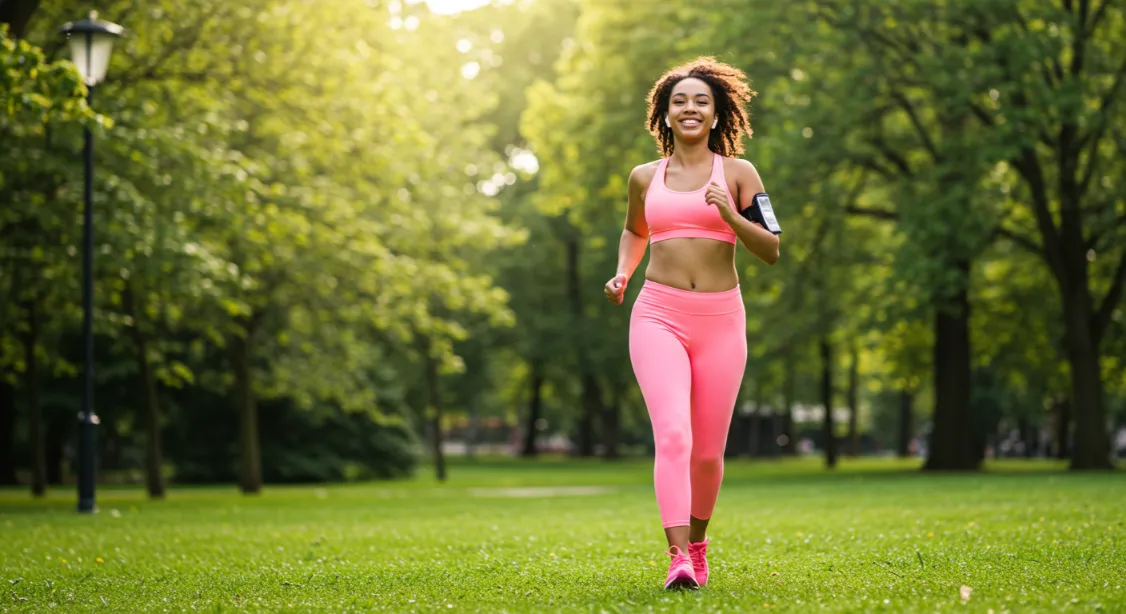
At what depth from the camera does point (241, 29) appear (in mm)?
18375

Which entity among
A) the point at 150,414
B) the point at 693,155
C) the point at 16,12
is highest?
the point at 16,12

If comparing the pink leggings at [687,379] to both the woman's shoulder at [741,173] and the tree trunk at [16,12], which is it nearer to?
the woman's shoulder at [741,173]

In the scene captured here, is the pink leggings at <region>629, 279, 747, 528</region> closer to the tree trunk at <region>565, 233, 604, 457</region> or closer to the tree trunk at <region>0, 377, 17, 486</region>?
the tree trunk at <region>0, 377, 17, 486</region>

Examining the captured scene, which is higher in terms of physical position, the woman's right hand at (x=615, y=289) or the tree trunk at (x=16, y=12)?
the tree trunk at (x=16, y=12)

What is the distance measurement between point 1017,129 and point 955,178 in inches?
60.3

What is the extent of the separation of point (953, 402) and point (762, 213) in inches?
895

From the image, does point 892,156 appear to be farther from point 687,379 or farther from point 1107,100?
point 687,379

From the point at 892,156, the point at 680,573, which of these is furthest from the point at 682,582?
the point at 892,156

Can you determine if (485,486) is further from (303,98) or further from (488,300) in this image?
(303,98)

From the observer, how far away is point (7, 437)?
105 ft

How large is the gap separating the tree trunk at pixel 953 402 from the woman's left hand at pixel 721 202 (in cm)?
2232

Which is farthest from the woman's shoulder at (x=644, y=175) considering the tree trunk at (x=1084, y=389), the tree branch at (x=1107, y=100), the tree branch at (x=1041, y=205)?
the tree trunk at (x=1084, y=389)

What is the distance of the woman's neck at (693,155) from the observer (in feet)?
21.4

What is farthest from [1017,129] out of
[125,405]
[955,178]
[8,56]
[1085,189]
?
[125,405]
